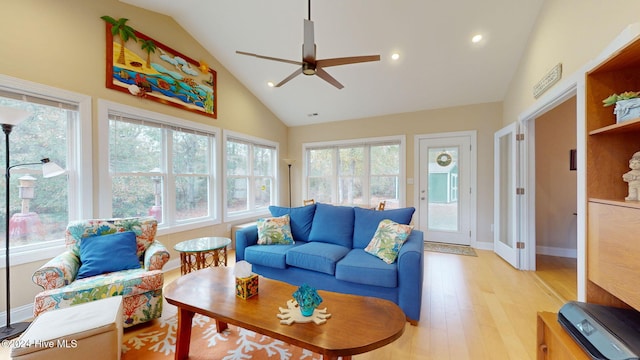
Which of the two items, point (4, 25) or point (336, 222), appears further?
point (336, 222)

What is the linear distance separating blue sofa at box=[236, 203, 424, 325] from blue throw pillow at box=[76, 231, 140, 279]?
40.1 inches

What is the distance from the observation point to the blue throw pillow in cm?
208

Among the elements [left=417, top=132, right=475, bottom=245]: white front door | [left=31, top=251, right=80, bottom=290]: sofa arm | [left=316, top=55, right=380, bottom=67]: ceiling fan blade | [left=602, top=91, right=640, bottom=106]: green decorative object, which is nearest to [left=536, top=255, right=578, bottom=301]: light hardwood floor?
[left=417, top=132, right=475, bottom=245]: white front door

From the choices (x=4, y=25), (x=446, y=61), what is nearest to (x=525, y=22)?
(x=446, y=61)

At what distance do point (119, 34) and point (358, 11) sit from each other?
2843 mm

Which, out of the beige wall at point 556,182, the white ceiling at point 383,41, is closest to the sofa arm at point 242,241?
the white ceiling at point 383,41

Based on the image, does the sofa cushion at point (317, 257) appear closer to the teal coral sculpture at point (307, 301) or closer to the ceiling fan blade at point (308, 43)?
the teal coral sculpture at point (307, 301)

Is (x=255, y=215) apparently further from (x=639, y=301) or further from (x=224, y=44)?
(x=639, y=301)

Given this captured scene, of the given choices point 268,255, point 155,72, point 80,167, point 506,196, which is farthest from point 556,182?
point 80,167

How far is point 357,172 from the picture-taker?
5.33m

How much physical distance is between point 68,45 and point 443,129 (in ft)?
17.3

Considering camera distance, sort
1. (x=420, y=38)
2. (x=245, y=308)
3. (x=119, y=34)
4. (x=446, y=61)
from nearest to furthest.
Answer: (x=245, y=308), (x=119, y=34), (x=420, y=38), (x=446, y=61)

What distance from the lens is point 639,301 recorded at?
990mm

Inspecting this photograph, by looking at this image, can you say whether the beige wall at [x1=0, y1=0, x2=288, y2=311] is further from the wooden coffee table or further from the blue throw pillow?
the wooden coffee table
